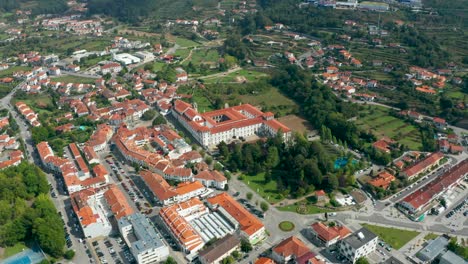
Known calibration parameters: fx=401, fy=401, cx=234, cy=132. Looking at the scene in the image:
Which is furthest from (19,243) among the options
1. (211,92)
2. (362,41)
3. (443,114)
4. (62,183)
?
(362,41)

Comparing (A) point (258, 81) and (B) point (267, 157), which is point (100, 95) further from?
(B) point (267, 157)

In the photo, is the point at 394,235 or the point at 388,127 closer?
the point at 394,235

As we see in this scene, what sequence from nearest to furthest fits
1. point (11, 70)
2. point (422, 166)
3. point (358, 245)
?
point (358, 245)
point (422, 166)
point (11, 70)

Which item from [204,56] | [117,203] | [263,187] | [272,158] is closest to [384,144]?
[272,158]

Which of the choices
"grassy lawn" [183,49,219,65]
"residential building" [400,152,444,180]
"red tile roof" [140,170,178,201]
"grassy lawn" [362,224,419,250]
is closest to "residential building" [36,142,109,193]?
"red tile roof" [140,170,178,201]

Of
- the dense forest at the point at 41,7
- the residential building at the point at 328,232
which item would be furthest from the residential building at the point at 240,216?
the dense forest at the point at 41,7

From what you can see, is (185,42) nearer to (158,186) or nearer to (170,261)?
(158,186)

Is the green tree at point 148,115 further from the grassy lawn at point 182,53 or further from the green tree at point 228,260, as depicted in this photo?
the green tree at point 228,260
